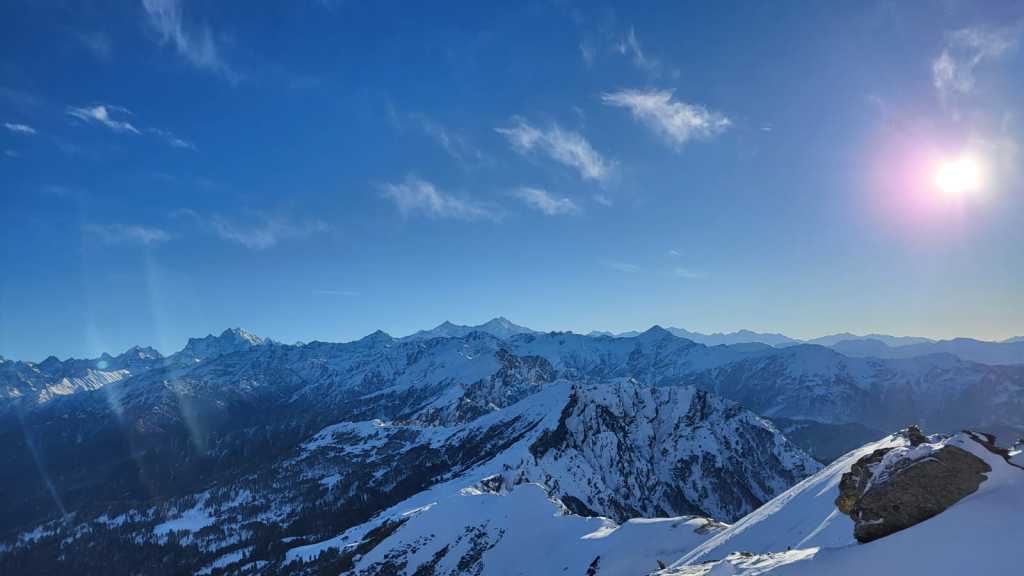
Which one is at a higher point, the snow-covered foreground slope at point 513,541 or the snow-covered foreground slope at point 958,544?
the snow-covered foreground slope at point 958,544

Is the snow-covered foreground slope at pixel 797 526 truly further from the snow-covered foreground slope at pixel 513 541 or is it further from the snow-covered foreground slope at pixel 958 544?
the snow-covered foreground slope at pixel 513 541

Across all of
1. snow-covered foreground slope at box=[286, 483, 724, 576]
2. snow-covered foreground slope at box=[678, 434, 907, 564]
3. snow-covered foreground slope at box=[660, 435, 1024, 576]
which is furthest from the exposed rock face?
snow-covered foreground slope at box=[286, 483, 724, 576]

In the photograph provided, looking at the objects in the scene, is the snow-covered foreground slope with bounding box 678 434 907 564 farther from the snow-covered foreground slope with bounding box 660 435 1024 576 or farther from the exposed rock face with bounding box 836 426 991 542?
the snow-covered foreground slope with bounding box 660 435 1024 576

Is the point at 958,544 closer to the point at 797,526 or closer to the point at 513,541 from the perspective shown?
the point at 797,526

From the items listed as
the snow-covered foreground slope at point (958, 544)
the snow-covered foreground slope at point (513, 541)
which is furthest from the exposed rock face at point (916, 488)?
the snow-covered foreground slope at point (513, 541)

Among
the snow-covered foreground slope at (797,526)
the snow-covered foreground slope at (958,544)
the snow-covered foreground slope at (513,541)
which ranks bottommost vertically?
Result: the snow-covered foreground slope at (513,541)

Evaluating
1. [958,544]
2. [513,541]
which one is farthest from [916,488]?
[513,541]
